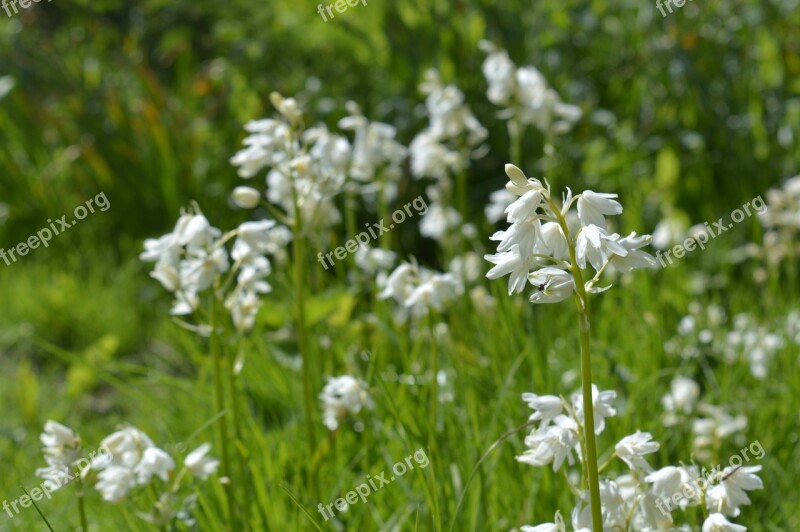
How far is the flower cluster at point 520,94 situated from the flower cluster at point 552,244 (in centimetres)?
171

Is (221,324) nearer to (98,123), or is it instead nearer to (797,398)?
(797,398)

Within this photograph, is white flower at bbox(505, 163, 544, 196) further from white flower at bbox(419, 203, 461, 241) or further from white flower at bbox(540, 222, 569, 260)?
white flower at bbox(419, 203, 461, 241)

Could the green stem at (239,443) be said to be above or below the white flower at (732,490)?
above

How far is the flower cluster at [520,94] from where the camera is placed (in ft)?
10.7

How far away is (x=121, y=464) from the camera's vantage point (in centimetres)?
223

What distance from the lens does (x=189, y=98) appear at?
19.4ft

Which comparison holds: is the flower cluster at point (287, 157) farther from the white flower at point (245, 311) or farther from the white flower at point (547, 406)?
the white flower at point (547, 406)

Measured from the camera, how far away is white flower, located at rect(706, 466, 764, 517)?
1.74 m

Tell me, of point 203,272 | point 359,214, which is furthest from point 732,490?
point 359,214

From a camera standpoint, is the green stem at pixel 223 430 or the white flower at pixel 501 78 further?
the white flower at pixel 501 78

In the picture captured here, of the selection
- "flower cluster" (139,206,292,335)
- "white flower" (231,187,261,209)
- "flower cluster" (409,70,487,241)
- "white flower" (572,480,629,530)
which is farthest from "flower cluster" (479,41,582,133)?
"white flower" (572,480,629,530)

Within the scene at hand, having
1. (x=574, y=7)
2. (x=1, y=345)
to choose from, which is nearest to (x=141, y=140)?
(x=1, y=345)

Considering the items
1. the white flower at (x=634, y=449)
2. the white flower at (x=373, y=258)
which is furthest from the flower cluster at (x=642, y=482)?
the white flower at (x=373, y=258)

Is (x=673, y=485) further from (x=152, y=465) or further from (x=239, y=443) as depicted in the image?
(x=152, y=465)
